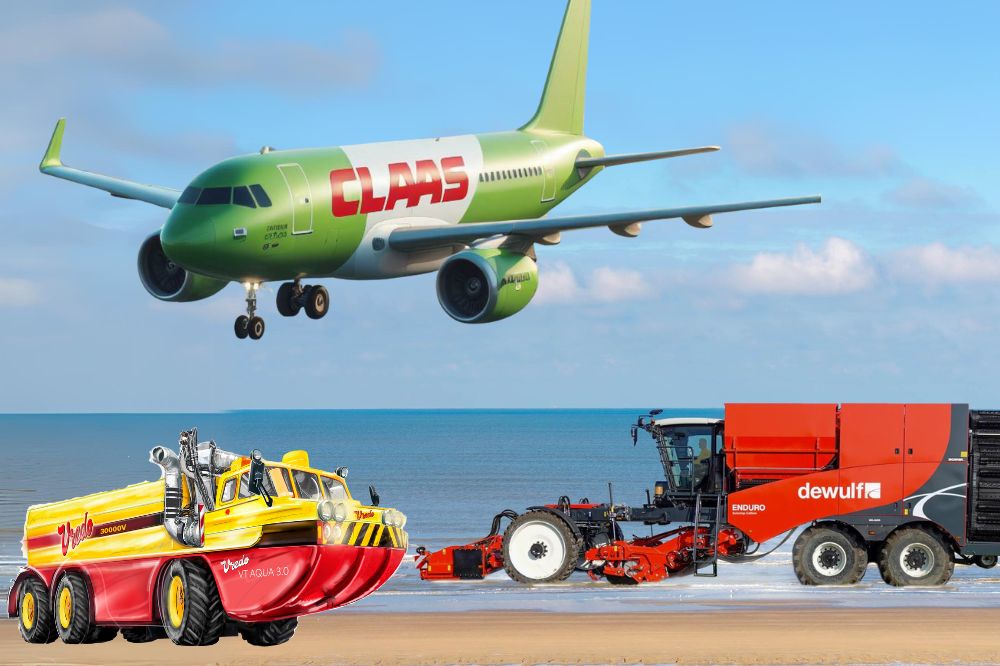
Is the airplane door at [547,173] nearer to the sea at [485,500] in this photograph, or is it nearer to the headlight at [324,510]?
the sea at [485,500]

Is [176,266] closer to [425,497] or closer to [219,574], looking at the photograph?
[219,574]

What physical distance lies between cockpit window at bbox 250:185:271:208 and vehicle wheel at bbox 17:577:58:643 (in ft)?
48.1

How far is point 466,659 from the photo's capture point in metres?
18.7

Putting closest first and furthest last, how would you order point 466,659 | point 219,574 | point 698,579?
point 219,574, point 466,659, point 698,579

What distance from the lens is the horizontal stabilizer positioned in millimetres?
42219

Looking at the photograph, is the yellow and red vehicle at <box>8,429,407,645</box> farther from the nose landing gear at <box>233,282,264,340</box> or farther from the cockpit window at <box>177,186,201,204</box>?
the cockpit window at <box>177,186,201,204</box>

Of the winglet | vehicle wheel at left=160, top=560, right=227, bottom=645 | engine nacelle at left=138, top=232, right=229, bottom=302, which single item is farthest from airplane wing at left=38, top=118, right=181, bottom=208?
vehicle wheel at left=160, top=560, right=227, bottom=645

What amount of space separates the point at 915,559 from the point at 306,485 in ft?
43.0

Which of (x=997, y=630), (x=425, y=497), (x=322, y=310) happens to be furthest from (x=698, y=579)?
(x=425, y=497)

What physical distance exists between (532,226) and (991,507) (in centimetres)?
1298

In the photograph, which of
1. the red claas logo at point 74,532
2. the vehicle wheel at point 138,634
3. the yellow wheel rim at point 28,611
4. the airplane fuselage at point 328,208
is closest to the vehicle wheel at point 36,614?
the yellow wheel rim at point 28,611

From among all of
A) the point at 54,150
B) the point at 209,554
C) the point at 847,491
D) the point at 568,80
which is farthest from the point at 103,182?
the point at 209,554

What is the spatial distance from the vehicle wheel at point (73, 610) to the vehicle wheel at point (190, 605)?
1812 mm

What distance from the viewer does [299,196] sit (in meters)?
34.2
